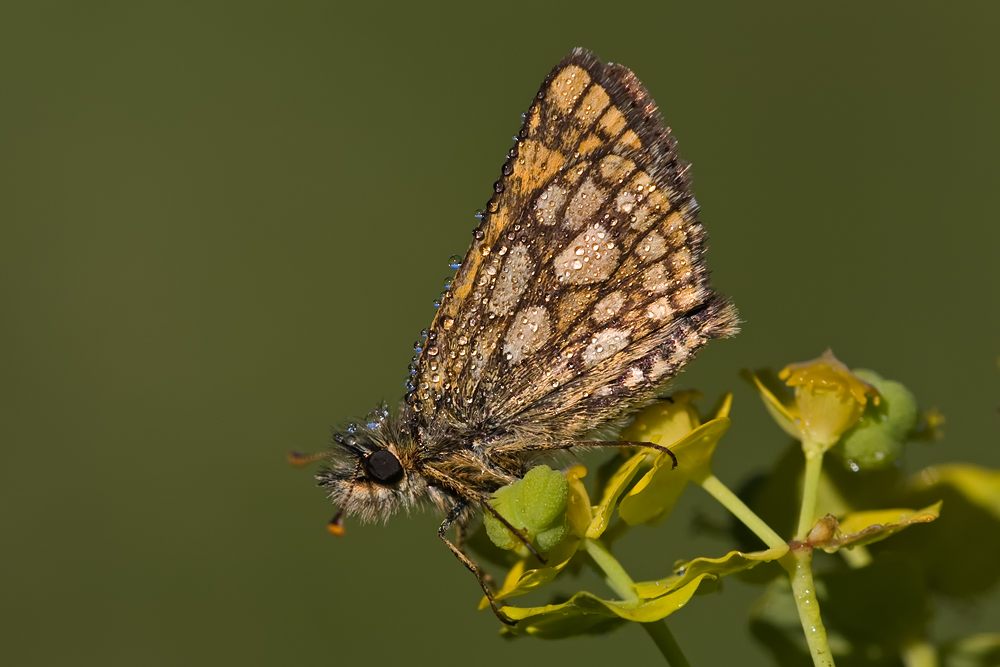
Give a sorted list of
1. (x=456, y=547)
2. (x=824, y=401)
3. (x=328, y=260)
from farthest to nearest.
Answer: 1. (x=328, y=260)
2. (x=456, y=547)
3. (x=824, y=401)

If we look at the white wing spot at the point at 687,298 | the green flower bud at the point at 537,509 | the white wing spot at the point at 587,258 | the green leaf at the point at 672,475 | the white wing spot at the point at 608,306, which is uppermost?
the white wing spot at the point at 587,258

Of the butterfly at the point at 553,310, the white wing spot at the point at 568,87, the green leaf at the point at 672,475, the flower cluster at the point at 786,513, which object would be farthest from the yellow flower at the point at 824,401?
the white wing spot at the point at 568,87

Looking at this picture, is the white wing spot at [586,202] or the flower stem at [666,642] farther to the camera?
the white wing spot at [586,202]

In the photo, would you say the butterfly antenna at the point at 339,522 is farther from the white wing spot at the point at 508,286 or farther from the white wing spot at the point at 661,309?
the white wing spot at the point at 661,309

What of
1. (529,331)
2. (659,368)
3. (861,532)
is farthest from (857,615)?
(529,331)

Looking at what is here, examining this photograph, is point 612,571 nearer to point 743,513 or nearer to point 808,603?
point 743,513

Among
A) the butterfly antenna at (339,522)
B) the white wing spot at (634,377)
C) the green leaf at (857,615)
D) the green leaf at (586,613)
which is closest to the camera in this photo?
the green leaf at (586,613)

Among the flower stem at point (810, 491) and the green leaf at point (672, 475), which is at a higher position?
the green leaf at point (672, 475)

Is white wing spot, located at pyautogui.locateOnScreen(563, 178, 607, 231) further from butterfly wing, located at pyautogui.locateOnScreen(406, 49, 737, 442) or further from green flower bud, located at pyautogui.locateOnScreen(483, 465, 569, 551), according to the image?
green flower bud, located at pyautogui.locateOnScreen(483, 465, 569, 551)

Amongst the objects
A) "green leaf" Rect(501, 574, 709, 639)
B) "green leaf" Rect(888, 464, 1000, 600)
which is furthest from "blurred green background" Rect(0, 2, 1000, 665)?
"green leaf" Rect(501, 574, 709, 639)
